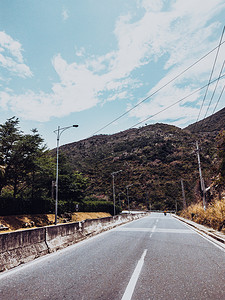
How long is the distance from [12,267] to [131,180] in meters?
84.9

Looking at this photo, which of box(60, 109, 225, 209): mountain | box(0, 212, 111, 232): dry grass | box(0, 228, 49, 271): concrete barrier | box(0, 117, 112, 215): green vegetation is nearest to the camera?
box(0, 228, 49, 271): concrete barrier

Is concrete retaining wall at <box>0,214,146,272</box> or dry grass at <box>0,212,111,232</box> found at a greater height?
concrete retaining wall at <box>0,214,146,272</box>

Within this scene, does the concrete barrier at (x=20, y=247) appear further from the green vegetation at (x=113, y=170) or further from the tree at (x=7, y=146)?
the tree at (x=7, y=146)

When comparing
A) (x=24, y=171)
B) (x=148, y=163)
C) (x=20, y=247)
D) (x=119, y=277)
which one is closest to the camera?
(x=119, y=277)

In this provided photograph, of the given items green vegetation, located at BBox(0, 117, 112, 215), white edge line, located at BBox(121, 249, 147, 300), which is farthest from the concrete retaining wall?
green vegetation, located at BBox(0, 117, 112, 215)

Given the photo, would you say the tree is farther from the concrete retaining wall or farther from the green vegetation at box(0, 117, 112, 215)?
the concrete retaining wall

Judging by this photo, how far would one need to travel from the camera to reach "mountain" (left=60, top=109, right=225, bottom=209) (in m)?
77.2

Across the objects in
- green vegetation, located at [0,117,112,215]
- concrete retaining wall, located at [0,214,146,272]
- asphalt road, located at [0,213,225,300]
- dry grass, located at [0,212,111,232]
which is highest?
green vegetation, located at [0,117,112,215]

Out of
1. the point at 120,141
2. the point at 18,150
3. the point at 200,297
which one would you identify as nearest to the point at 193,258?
the point at 200,297

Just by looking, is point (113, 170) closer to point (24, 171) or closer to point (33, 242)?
point (24, 171)

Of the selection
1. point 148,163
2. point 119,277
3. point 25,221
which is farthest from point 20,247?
point 148,163

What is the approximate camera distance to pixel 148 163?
101062 mm

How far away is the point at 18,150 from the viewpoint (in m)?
28.2

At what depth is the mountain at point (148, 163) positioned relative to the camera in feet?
253
